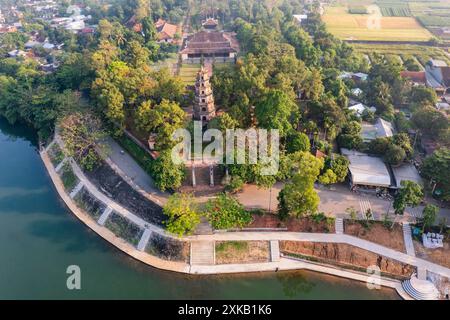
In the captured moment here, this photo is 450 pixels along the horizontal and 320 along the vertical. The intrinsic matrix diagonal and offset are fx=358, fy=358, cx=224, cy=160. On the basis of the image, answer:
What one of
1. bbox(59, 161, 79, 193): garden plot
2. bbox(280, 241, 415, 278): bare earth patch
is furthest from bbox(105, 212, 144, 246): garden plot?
bbox(280, 241, 415, 278): bare earth patch

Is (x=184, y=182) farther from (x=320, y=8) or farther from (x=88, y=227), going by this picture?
(x=320, y=8)

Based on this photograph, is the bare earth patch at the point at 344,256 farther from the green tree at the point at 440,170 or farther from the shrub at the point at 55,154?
the shrub at the point at 55,154

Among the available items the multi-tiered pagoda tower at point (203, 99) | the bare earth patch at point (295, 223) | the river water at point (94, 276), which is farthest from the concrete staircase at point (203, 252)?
the multi-tiered pagoda tower at point (203, 99)

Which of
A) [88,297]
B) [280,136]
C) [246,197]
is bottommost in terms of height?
[88,297]

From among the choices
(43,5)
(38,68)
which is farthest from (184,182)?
(43,5)

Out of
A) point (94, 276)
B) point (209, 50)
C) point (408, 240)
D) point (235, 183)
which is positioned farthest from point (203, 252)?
point (209, 50)

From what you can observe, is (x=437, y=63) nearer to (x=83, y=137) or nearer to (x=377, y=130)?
(x=377, y=130)

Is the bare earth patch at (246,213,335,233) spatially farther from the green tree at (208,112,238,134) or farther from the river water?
the green tree at (208,112,238,134)
